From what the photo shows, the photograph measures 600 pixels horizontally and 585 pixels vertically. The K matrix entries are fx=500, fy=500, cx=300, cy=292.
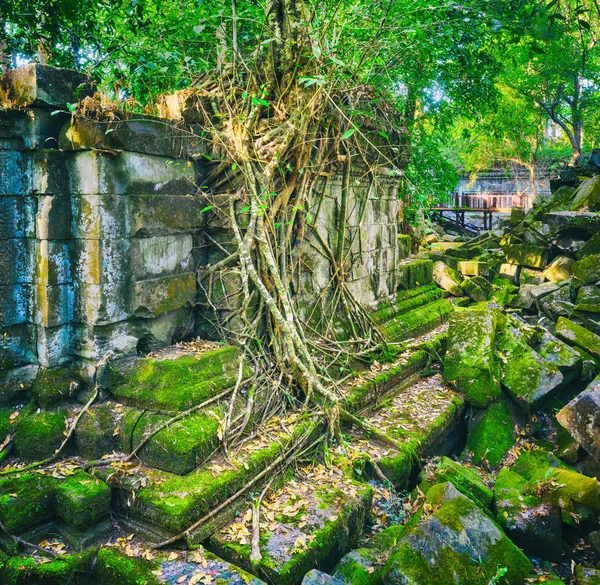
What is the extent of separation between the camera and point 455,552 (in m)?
3.05

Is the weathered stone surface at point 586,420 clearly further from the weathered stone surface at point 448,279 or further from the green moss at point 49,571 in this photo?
the weathered stone surface at point 448,279

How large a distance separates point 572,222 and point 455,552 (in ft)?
29.8

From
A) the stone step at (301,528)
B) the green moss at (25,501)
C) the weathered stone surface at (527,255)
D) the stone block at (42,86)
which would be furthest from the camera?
the weathered stone surface at (527,255)

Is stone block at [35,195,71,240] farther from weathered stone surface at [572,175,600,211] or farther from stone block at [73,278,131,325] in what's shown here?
weathered stone surface at [572,175,600,211]

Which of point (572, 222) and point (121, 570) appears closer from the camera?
point (121, 570)

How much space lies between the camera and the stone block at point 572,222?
1005 cm

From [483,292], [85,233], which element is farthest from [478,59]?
[85,233]

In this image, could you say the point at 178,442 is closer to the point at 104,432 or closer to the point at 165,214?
the point at 104,432

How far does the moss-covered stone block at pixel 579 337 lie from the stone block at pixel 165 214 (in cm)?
537

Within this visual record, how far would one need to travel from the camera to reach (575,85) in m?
19.5

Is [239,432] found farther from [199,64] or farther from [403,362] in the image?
[199,64]

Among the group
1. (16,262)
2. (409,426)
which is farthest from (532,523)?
(16,262)

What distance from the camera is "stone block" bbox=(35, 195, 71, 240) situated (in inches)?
154

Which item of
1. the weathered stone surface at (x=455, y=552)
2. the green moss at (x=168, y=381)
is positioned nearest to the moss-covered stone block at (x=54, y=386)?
the green moss at (x=168, y=381)
